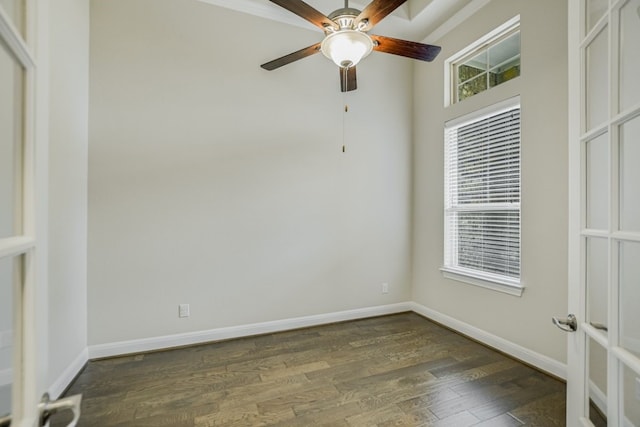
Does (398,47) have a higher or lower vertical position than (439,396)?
higher

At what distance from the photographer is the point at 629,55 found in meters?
0.83

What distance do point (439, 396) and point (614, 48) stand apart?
1990mm

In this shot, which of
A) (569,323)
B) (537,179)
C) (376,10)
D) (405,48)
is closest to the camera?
(569,323)

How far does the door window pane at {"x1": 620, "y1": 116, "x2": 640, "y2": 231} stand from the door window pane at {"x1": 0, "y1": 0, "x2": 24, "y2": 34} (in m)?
1.46

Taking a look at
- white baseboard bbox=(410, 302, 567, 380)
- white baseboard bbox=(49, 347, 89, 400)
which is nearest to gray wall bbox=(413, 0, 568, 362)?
white baseboard bbox=(410, 302, 567, 380)

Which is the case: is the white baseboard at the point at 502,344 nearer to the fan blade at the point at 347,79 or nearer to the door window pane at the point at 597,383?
the door window pane at the point at 597,383

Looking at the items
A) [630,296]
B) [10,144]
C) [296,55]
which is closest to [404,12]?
[296,55]

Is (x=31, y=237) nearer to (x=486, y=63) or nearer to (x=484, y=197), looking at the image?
(x=484, y=197)

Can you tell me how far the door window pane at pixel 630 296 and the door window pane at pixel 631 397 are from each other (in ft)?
0.24

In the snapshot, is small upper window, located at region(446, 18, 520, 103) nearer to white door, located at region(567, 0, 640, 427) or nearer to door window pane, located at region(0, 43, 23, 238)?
white door, located at region(567, 0, 640, 427)

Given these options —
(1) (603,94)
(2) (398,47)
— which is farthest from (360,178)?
(1) (603,94)

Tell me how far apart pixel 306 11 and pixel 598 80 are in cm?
145

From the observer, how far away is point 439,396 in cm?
191

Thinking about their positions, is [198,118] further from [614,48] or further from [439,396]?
[439,396]
